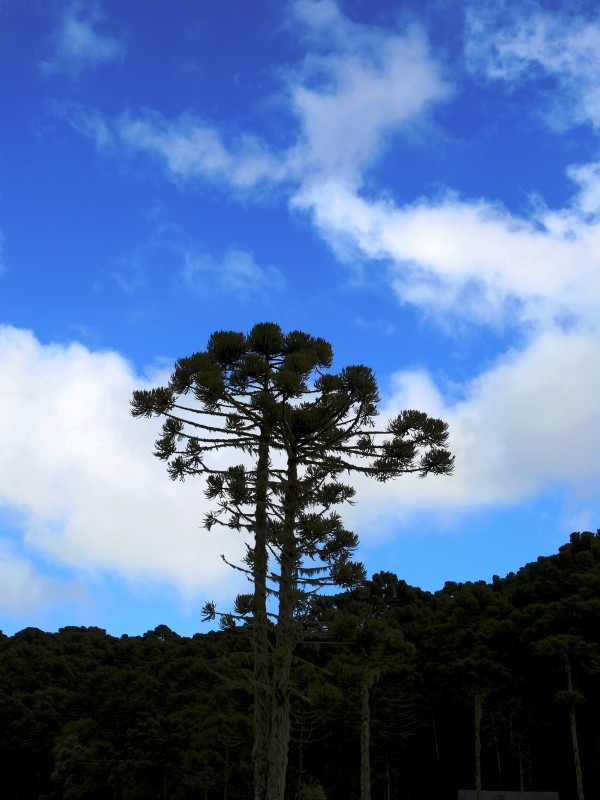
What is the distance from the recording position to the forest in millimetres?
30438

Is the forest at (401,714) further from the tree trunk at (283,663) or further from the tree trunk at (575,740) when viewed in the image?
the tree trunk at (283,663)

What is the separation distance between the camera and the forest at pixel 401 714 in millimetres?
30438

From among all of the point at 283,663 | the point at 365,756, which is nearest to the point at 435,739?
the point at 365,756

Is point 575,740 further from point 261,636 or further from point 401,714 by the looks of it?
point 261,636

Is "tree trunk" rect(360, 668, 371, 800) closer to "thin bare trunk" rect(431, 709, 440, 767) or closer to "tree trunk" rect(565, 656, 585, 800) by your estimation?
"tree trunk" rect(565, 656, 585, 800)

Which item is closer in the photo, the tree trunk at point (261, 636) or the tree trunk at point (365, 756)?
the tree trunk at point (261, 636)

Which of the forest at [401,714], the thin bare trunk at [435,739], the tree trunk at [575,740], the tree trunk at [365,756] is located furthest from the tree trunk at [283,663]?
the thin bare trunk at [435,739]

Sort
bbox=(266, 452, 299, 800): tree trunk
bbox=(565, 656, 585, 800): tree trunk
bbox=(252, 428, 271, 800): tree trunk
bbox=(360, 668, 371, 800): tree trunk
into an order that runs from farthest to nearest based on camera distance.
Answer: bbox=(360, 668, 371, 800): tree trunk, bbox=(565, 656, 585, 800): tree trunk, bbox=(252, 428, 271, 800): tree trunk, bbox=(266, 452, 299, 800): tree trunk

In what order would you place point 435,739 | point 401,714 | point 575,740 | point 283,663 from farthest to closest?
point 435,739 < point 401,714 < point 575,740 < point 283,663

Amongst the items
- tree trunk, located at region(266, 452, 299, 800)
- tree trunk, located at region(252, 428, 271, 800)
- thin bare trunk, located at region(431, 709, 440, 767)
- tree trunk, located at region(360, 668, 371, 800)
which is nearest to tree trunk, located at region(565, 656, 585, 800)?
tree trunk, located at region(360, 668, 371, 800)

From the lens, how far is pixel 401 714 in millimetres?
35125

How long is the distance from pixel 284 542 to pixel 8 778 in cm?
4905

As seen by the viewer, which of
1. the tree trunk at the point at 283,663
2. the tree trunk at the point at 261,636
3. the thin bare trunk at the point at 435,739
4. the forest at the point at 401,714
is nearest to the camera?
the tree trunk at the point at 283,663

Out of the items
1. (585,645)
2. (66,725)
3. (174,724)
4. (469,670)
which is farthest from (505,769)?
(66,725)
